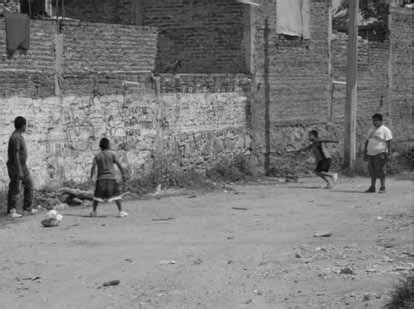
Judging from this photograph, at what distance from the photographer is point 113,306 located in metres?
7.55

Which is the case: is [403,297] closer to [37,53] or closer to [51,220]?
[51,220]

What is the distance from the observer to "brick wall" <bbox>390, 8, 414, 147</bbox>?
2392 centimetres

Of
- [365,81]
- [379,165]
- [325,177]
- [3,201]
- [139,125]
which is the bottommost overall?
[325,177]

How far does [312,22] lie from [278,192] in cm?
589

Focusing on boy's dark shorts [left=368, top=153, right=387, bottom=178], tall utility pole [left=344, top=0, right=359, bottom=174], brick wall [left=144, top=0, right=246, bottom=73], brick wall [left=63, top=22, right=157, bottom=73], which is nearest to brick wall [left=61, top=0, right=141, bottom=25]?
brick wall [left=144, top=0, right=246, bottom=73]

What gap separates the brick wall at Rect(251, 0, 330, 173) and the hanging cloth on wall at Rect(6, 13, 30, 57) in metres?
6.15

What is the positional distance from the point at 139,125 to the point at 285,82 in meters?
5.06

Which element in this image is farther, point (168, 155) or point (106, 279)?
point (168, 155)

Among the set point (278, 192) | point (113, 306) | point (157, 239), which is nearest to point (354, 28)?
point (278, 192)

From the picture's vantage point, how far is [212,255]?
9.74m

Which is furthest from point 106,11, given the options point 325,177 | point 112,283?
point 112,283

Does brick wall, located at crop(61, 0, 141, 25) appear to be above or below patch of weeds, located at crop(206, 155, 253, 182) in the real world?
above

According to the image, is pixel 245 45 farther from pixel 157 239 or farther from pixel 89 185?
pixel 157 239

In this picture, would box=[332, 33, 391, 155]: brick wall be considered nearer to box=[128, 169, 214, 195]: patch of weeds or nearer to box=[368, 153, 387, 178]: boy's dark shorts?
box=[368, 153, 387, 178]: boy's dark shorts
